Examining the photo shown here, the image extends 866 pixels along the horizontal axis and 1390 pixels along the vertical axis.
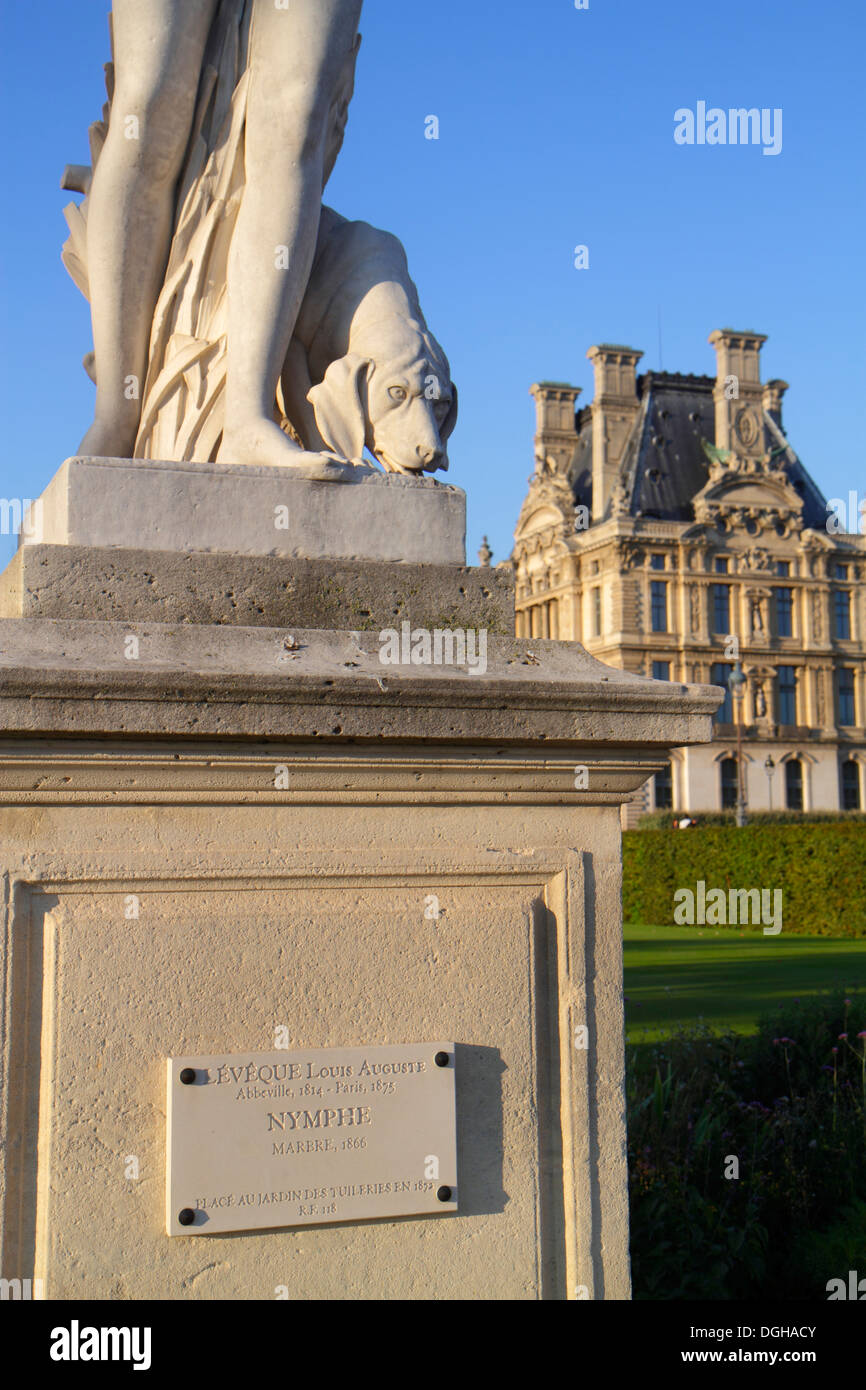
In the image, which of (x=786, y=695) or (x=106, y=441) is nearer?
(x=106, y=441)

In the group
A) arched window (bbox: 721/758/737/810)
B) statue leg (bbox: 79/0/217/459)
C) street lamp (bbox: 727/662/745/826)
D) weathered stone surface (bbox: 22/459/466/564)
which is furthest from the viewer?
arched window (bbox: 721/758/737/810)

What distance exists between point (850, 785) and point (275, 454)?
2446 inches

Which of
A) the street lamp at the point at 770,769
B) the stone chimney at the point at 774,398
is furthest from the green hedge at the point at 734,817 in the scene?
the stone chimney at the point at 774,398

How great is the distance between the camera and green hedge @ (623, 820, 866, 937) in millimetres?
25969

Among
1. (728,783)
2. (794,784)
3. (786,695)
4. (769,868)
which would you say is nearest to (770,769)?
(728,783)

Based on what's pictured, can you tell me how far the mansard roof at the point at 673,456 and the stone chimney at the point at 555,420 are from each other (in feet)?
5.50

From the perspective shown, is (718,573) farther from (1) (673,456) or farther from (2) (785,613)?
(1) (673,456)

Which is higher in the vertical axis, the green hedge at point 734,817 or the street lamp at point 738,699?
the street lamp at point 738,699

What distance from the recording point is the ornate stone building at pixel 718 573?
5903 centimetres

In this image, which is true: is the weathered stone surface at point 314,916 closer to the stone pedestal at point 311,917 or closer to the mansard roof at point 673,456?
the stone pedestal at point 311,917

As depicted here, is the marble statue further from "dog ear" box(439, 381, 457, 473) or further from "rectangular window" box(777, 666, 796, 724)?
"rectangular window" box(777, 666, 796, 724)

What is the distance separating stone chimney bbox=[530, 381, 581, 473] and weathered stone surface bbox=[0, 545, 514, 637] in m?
65.0

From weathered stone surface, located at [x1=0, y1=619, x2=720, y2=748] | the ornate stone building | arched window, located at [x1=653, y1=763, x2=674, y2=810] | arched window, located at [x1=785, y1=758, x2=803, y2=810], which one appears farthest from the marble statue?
arched window, located at [x1=785, y1=758, x2=803, y2=810]

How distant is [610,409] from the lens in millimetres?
63031
